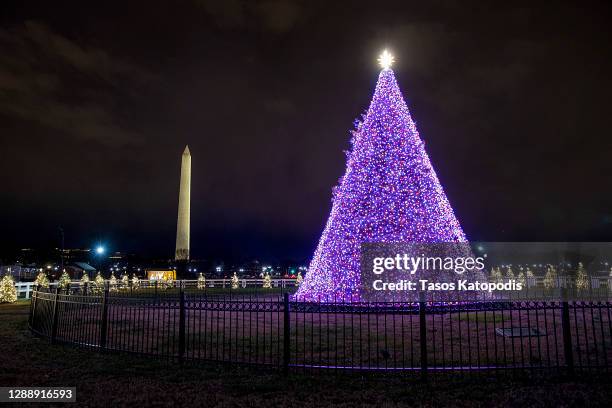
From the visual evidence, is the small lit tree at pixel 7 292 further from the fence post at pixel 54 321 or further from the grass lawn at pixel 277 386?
the grass lawn at pixel 277 386

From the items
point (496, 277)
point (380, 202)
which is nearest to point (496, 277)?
point (496, 277)

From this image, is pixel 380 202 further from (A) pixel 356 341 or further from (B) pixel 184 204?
(B) pixel 184 204

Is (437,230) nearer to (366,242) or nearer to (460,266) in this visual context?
(460,266)

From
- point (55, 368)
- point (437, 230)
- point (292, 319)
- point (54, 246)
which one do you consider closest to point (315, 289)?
point (292, 319)

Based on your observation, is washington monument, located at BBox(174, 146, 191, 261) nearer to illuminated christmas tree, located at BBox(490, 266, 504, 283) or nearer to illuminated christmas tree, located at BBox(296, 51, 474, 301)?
illuminated christmas tree, located at BBox(490, 266, 504, 283)

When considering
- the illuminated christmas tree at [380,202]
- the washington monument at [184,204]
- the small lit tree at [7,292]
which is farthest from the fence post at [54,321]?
the washington monument at [184,204]

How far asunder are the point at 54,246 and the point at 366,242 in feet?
360

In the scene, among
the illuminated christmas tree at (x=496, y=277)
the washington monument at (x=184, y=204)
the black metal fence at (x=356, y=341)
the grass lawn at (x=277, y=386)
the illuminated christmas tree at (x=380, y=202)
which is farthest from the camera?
the washington monument at (x=184, y=204)

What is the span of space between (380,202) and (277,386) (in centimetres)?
1153

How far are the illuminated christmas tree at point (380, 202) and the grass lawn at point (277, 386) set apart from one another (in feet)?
30.5

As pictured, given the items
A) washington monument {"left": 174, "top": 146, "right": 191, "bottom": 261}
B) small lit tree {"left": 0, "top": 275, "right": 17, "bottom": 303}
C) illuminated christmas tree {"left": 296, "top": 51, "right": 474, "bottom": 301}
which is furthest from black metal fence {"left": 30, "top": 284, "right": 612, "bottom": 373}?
washington monument {"left": 174, "top": 146, "right": 191, "bottom": 261}

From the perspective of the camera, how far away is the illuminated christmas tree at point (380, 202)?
17.7 m

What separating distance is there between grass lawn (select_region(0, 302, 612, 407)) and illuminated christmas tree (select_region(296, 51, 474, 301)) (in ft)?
30.5

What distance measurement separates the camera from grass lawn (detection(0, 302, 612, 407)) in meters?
6.73
